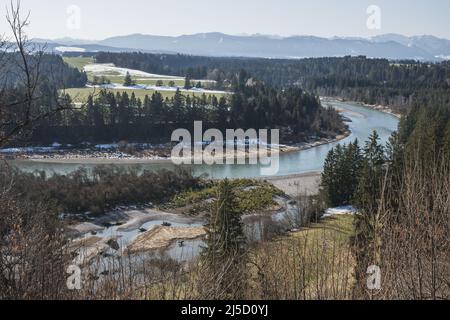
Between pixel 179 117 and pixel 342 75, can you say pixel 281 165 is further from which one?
pixel 342 75

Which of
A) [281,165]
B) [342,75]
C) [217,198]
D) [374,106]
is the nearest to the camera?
[217,198]

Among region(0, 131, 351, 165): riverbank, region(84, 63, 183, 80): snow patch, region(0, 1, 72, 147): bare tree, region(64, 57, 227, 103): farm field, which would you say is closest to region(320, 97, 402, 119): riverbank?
region(64, 57, 227, 103): farm field

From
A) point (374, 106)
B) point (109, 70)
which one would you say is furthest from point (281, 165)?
point (109, 70)

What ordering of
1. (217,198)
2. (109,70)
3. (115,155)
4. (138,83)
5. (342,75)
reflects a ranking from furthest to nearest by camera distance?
(342,75) < (109,70) < (138,83) < (115,155) < (217,198)

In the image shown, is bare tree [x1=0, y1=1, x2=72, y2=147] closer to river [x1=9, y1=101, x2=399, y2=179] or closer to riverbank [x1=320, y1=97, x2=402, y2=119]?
river [x1=9, y1=101, x2=399, y2=179]

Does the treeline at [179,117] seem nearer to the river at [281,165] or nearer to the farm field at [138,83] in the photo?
the river at [281,165]

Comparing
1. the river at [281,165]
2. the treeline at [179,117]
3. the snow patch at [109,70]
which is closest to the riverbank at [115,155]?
the river at [281,165]
